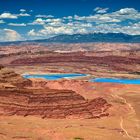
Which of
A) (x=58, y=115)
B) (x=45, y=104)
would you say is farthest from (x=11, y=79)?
(x=58, y=115)

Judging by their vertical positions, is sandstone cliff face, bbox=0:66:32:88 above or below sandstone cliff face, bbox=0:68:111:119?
above

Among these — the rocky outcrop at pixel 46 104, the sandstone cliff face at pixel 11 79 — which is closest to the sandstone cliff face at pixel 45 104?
the rocky outcrop at pixel 46 104

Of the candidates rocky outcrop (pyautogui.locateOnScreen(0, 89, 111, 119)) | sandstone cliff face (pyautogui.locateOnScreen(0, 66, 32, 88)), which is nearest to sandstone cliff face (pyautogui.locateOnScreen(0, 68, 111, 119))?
rocky outcrop (pyautogui.locateOnScreen(0, 89, 111, 119))

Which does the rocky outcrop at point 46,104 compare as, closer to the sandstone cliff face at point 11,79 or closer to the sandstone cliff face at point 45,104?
the sandstone cliff face at point 45,104

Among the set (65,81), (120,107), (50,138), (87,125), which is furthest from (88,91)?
(50,138)

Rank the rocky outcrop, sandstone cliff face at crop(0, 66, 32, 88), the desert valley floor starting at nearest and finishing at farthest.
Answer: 1. the desert valley floor
2. the rocky outcrop
3. sandstone cliff face at crop(0, 66, 32, 88)

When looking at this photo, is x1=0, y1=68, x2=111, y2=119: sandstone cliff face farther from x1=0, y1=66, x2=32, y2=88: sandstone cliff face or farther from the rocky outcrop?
x1=0, y1=66, x2=32, y2=88: sandstone cliff face

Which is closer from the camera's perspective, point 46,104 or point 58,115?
point 58,115

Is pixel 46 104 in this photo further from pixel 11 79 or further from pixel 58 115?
pixel 11 79
